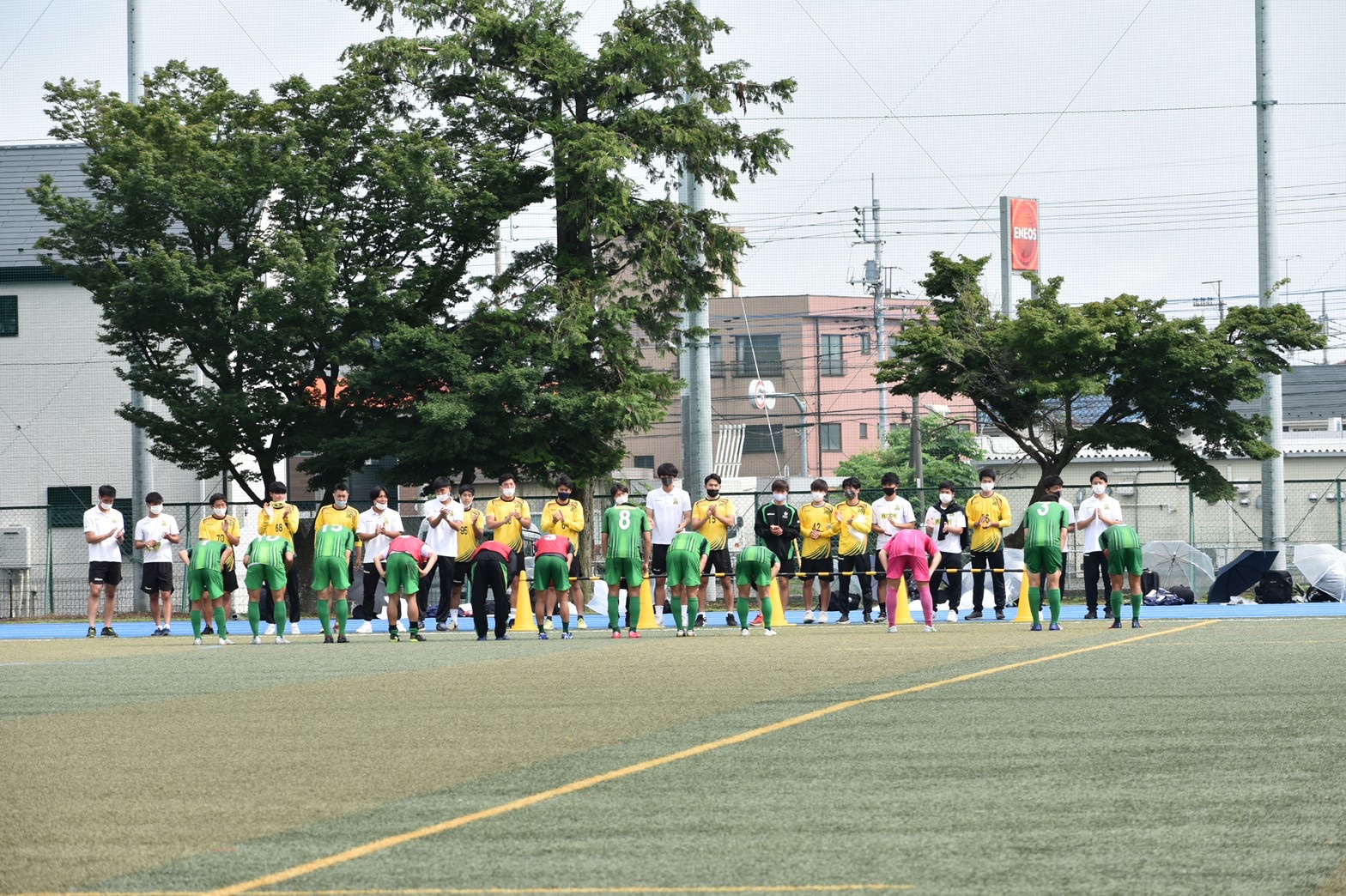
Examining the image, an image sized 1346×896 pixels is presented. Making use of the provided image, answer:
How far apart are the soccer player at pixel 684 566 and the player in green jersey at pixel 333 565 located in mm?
3682

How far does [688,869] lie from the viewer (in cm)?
570

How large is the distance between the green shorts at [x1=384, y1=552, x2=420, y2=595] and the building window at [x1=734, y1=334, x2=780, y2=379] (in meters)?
62.6

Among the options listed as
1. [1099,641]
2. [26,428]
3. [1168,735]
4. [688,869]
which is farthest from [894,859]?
[26,428]

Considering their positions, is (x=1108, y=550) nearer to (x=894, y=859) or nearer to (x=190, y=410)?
(x=894, y=859)

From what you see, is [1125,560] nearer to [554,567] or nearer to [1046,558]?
[1046,558]

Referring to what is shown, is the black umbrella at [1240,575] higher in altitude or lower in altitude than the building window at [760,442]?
lower

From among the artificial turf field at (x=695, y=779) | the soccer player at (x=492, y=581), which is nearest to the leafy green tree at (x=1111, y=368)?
the soccer player at (x=492, y=581)

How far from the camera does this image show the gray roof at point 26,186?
138 feet

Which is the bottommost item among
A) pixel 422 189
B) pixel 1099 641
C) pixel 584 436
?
pixel 1099 641

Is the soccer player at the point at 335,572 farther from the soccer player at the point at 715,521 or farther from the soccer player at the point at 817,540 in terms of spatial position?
the soccer player at the point at 817,540

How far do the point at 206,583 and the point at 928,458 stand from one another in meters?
56.9

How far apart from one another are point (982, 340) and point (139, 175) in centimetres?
1637

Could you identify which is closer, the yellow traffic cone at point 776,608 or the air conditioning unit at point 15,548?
the yellow traffic cone at point 776,608

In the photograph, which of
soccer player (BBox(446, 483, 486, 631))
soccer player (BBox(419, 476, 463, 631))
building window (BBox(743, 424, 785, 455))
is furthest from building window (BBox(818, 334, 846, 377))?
soccer player (BBox(419, 476, 463, 631))
